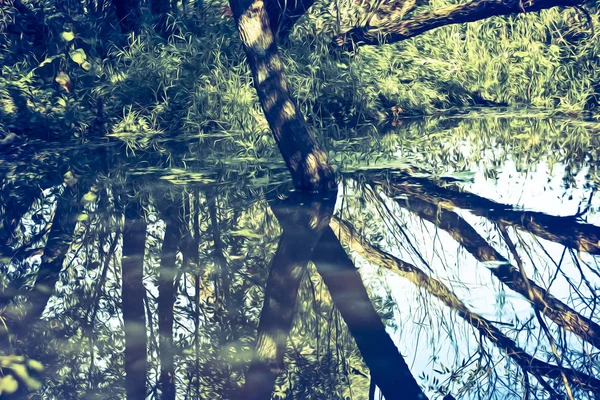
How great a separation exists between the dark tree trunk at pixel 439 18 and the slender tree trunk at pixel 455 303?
3.86 meters

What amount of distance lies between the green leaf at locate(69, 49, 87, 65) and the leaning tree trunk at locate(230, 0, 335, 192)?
3.48 metres

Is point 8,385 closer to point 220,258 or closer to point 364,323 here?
point 364,323

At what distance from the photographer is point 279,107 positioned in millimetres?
5605

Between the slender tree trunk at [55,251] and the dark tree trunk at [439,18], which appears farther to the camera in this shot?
the dark tree trunk at [439,18]

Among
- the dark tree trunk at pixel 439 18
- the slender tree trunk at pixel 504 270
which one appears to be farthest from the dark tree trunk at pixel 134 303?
the dark tree trunk at pixel 439 18

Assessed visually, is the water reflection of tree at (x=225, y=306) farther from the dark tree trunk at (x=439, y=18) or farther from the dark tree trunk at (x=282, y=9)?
the dark tree trunk at (x=439, y=18)

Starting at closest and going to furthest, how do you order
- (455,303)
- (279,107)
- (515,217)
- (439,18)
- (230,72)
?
(455,303)
(515,217)
(279,107)
(439,18)
(230,72)

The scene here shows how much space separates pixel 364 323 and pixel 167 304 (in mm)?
932

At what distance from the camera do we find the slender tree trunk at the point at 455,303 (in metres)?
2.75

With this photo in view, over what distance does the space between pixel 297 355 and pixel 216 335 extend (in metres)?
0.41

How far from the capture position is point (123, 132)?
343 inches

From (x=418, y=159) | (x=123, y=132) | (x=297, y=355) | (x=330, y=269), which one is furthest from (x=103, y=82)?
(x=297, y=355)

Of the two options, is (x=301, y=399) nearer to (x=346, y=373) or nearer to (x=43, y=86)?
(x=346, y=373)

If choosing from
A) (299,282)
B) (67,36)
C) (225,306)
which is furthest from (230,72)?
(225,306)
